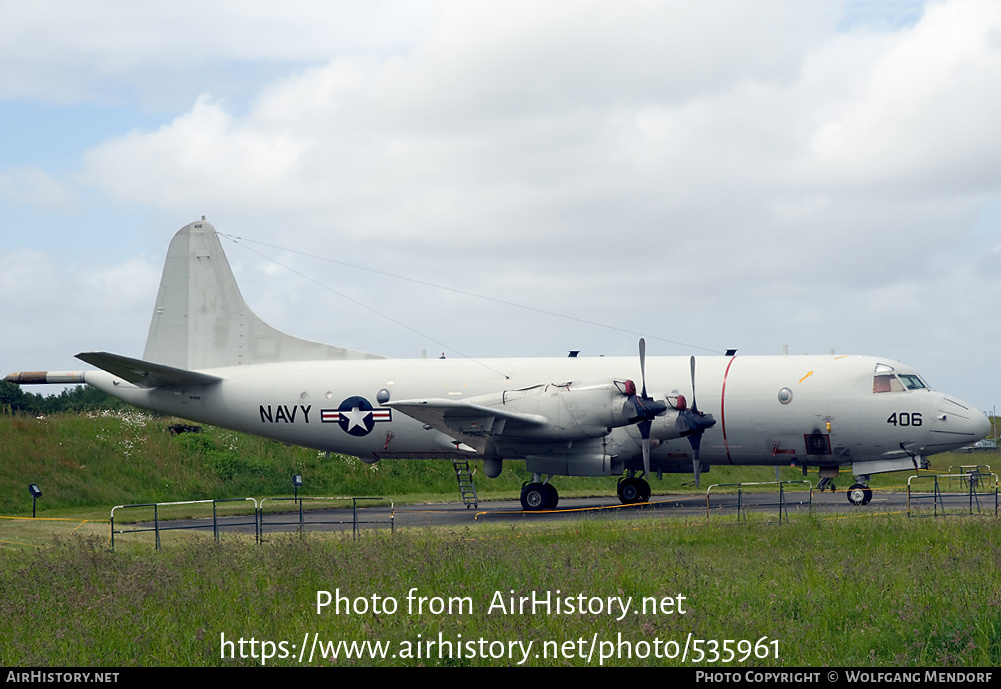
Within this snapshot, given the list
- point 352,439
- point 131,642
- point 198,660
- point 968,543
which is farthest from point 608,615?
point 352,439

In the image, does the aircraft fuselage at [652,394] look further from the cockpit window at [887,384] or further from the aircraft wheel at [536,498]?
the aircraft wheel at [536,498]

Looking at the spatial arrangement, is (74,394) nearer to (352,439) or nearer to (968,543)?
(352,439)

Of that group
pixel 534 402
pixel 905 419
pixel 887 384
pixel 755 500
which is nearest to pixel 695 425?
pixel 534 402

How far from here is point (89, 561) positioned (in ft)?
51.7

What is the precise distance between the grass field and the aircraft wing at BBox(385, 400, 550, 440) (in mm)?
3362

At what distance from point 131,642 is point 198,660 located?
1191 mm


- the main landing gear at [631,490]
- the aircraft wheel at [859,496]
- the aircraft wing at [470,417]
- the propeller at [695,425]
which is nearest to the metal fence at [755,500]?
the propeller at [695,425]

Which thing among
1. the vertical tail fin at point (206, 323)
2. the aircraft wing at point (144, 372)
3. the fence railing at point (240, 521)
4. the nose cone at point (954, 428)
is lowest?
the fence railing at point (240, 521)

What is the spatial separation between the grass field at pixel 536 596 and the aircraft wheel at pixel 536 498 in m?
4.25

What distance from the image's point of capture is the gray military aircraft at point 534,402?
2517 centimetres

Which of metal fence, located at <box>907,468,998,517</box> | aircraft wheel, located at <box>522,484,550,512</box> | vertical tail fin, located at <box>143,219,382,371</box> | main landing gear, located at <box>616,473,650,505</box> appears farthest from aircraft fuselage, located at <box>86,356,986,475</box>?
metal fence, located at <box>907,468,998,517</box>

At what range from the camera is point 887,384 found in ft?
85.6

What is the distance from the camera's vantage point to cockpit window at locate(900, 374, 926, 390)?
2611 cm

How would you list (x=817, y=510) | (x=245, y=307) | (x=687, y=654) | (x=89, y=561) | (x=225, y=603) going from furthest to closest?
(x=245, y=307) → (x=817, y=510) → (x=89, y=561) → (x=225, y=603) → (x=687, y=654)
